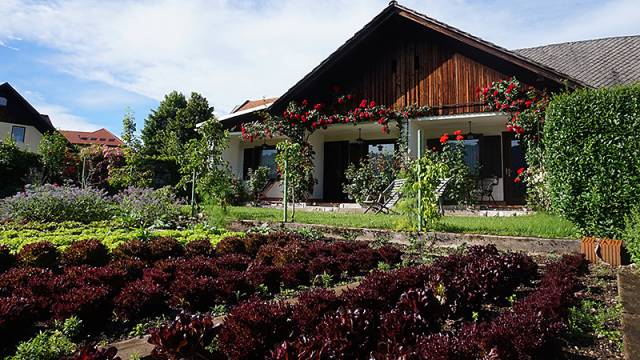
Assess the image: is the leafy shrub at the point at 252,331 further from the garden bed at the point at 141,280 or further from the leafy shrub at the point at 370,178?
the leafy shrub at the point at 370,178

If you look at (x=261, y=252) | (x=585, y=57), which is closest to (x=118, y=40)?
(x=261, y=252)

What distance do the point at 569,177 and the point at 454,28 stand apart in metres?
6.20

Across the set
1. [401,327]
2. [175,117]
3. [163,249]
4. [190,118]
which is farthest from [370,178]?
[175,117]

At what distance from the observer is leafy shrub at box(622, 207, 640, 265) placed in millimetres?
3764

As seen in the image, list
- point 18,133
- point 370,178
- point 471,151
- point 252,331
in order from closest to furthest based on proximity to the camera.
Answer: point 252,331 → point 370,178 → point 471,151 → point 18,133

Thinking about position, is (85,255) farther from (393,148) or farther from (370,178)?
(393,148)

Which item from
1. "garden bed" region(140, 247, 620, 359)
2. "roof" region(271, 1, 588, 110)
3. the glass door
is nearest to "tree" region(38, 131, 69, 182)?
"roof" region(271, 1, 588, 110)

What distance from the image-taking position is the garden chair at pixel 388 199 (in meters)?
9.32

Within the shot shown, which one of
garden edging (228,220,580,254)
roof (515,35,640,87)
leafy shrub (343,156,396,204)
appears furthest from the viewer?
roof (515,35,640,87)

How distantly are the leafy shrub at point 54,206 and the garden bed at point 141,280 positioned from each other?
5.14 m

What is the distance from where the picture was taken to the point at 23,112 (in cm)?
2855

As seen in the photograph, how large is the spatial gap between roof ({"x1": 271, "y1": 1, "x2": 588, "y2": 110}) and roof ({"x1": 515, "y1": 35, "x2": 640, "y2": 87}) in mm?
2997

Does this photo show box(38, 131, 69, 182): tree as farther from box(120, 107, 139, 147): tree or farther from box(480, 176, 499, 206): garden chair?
box(480, 176, 499, 206): garden chair

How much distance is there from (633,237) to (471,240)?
5.51ft
